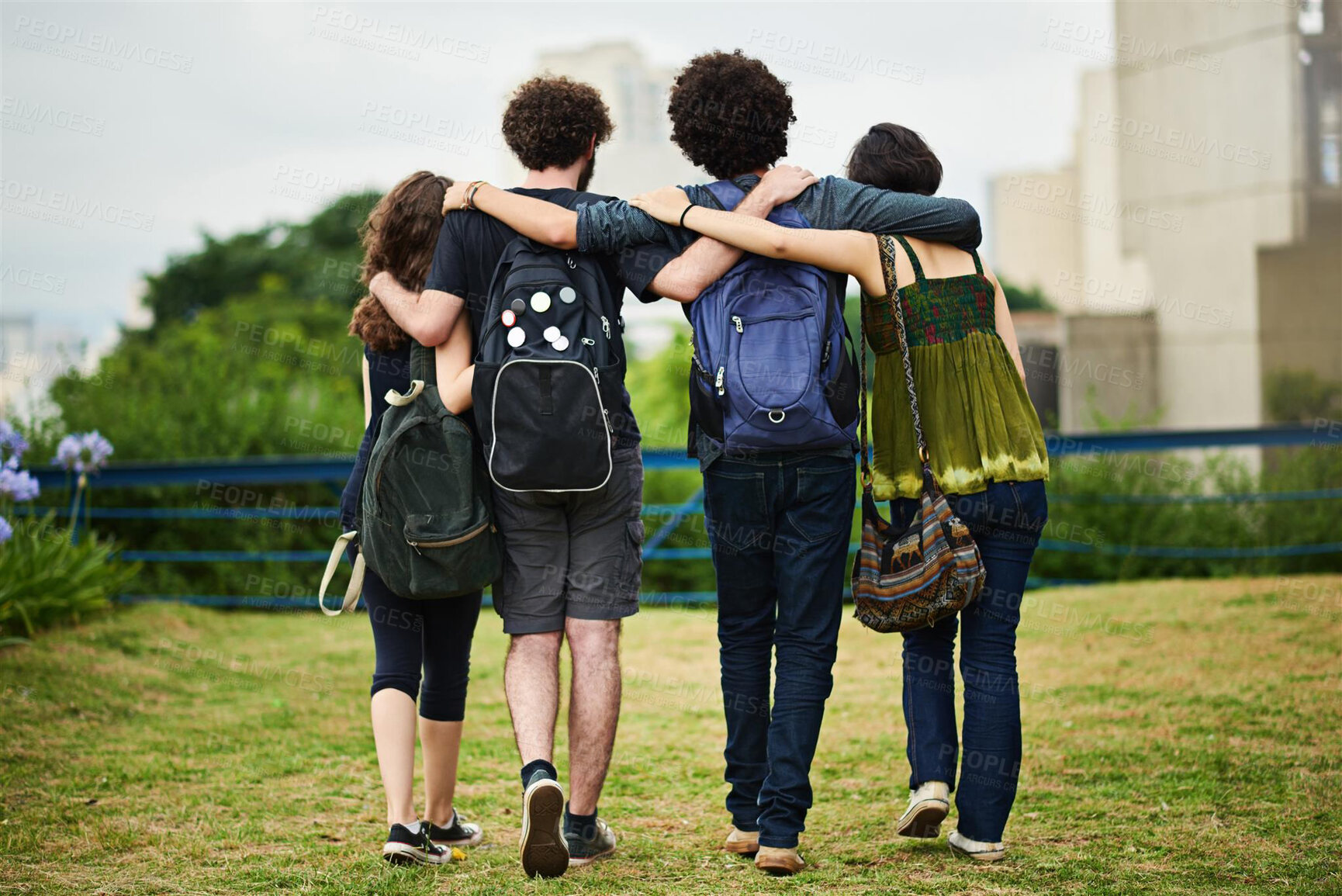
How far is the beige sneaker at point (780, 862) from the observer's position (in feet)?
9.36

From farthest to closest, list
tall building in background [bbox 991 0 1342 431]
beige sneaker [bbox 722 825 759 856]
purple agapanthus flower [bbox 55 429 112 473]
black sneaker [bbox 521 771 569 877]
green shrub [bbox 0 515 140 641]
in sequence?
tall building in background [bbox 991 0 1342 431], purple agapanthus flower [bbox 55 429 112 473], green shrub [bbox 0 515 140 641], beige sneaker [bbox 722 825 759 856], black sneaker [bbox 521 771 569 877]

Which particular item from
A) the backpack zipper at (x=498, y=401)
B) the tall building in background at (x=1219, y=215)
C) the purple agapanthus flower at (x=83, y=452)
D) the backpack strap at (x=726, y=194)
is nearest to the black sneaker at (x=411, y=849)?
the backpack zipper at (x=498, y=401)

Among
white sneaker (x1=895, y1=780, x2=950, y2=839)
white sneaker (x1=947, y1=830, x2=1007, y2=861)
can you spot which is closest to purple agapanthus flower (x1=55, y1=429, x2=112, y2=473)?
white sneaker (x1=895, y1=780, x2=950, y2=839)

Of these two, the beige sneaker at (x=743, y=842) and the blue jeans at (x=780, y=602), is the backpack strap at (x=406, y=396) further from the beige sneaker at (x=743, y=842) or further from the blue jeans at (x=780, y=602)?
the beige sneaker at (x=743, y=842)

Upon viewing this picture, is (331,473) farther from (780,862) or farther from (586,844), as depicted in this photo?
(780,862)

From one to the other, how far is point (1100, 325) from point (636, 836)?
44.7 ft

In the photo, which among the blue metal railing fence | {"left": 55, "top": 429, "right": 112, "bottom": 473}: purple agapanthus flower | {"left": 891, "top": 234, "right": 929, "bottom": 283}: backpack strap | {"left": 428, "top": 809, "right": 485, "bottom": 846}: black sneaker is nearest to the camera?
{"left": 891, "top": 234, "right": 929, "bottom": 283}: backpack strap

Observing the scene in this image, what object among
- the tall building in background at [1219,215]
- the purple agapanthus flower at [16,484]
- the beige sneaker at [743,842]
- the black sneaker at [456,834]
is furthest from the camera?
the tall building in background at [1219,215]

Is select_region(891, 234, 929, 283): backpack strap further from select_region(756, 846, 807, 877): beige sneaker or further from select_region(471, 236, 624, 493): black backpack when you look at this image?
select_region(756, 846, 807, 877): beige sneaker

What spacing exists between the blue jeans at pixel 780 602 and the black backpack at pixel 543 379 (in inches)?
12.7

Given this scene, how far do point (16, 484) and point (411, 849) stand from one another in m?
3.62

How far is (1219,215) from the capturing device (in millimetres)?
14867

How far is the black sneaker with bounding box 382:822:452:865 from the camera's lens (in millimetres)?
3045

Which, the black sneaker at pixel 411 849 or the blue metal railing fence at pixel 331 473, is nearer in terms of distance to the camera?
the black sneaker at pixel 411 849
